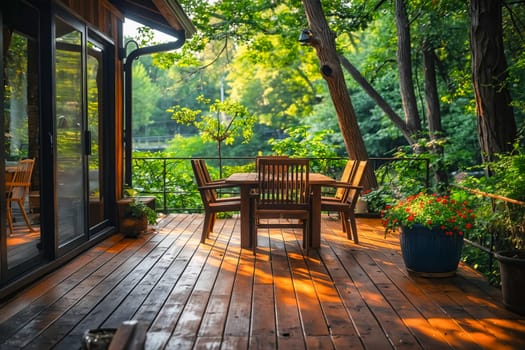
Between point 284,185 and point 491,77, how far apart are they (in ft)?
7.54

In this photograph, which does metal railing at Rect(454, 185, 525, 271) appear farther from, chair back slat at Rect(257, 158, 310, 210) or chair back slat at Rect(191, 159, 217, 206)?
chair back slat at Rect(191, 159, 217, 206)

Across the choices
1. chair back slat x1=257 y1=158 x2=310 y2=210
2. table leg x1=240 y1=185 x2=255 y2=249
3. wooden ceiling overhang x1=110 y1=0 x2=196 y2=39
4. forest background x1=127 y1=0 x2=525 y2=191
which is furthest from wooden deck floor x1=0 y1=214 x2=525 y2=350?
wooden ceiling overhang x1=110 y1=0 x2=196 y2=39

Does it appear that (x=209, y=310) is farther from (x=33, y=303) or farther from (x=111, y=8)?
(x=111, y=8)

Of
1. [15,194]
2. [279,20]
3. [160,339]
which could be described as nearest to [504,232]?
[160,339]

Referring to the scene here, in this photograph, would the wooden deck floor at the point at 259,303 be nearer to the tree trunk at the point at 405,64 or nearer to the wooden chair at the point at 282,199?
the wooden chair at the point at 282,199

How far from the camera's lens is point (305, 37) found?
798cm

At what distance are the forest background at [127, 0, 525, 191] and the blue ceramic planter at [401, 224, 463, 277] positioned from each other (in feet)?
5.75

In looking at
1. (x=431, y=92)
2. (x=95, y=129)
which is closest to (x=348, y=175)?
(x=95, y=129)

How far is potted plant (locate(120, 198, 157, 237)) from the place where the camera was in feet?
20.9

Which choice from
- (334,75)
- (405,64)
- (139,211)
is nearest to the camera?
(139,211)

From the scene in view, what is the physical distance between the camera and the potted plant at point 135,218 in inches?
250

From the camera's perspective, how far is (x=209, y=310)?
350 centimetres

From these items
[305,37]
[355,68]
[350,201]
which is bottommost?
[350,201]

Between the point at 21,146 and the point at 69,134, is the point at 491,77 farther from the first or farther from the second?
the point at 21,146
